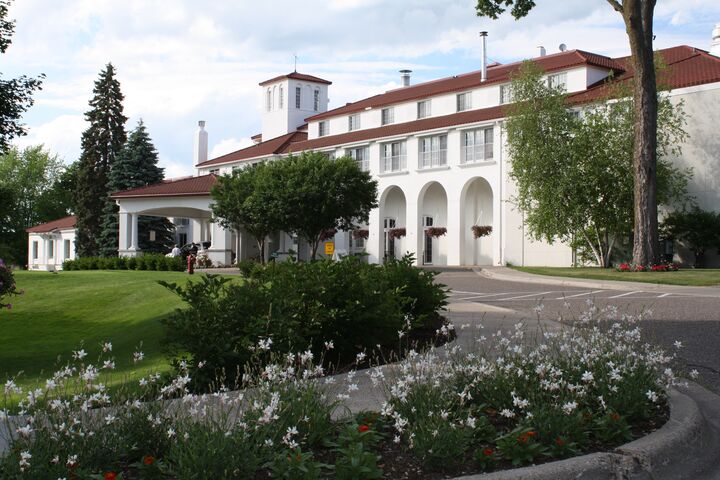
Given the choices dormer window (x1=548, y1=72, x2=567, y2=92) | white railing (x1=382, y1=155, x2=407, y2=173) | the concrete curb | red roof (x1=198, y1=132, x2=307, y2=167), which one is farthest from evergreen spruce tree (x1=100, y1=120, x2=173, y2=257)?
the concrete curb

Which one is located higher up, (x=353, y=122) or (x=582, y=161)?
(x=353, y=122)

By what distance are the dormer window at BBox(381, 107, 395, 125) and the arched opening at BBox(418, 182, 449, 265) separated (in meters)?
6.71

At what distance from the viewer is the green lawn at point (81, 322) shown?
1224 cm

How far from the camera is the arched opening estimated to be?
50.5 meters

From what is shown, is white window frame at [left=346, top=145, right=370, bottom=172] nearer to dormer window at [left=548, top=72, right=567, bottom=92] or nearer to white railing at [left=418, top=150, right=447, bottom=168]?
white railing at [left=418, top=150, right=447, bottom=168]

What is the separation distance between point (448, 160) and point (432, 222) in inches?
213

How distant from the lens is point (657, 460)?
189 inches

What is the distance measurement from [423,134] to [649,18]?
23585 millimetres

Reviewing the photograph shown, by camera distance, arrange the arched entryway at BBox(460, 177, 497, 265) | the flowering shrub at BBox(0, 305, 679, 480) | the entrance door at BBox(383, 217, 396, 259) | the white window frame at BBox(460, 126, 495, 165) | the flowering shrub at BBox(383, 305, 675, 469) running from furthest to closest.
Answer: the entrance door at BBox(383, 217, 396, 259) → the arched entryway at BBox(460, 177, 497, 265) → the white window frame at BBox(460, 126, 495, 165) → the flowering shrub at BBox(383, 305, 675, 469) → the flowering shrub at BBox(0, 305, 679, 480)

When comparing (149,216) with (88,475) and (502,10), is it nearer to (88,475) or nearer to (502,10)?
(502,10)

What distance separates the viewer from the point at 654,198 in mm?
26875

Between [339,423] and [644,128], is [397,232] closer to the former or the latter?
[644,128]

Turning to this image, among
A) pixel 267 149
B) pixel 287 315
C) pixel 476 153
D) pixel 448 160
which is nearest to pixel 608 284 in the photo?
pixel 287 315

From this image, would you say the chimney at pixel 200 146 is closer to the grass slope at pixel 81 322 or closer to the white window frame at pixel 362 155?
the white window frame at pixel 362 155
